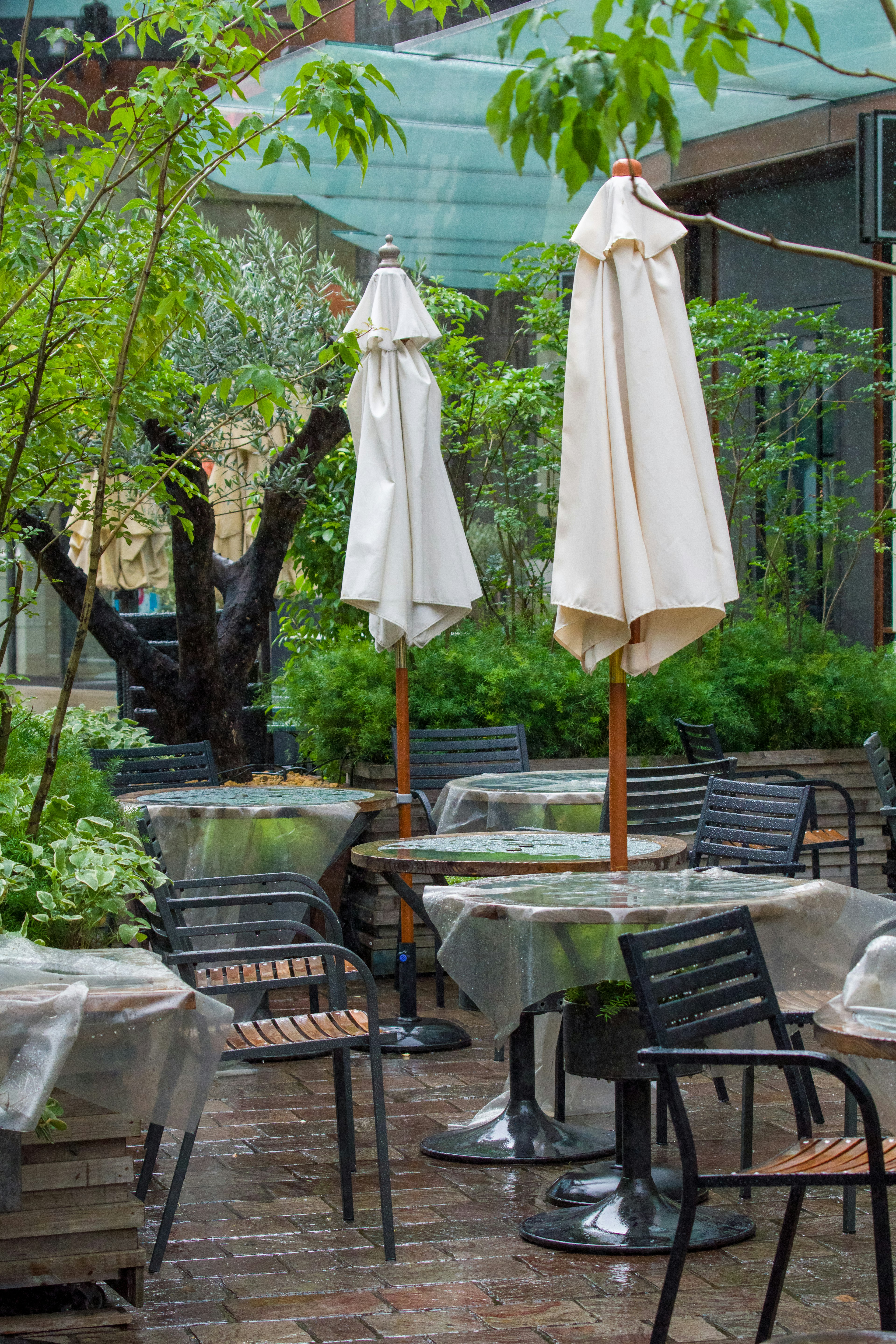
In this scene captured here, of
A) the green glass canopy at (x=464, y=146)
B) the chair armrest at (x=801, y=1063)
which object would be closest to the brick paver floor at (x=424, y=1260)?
the chair armrest at (x=801, y=1063)

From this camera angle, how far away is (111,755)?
7.39 m

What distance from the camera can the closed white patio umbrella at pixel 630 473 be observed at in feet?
14.1

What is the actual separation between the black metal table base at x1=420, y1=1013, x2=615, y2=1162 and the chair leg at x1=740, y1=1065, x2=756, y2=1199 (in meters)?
0.51

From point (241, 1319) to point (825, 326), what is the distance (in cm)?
855

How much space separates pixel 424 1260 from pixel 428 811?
3.26m

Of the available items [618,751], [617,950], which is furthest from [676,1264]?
[618,751]

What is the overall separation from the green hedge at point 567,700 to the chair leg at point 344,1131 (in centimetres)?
365

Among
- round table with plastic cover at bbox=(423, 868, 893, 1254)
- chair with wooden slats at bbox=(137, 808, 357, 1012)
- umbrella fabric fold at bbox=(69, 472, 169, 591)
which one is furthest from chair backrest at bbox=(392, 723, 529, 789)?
umbrella fabric fold at bbox=(69, 472, 169, 591)

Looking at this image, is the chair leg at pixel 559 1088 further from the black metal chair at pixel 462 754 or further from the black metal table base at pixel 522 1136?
the black metal chair at pixel 462 754

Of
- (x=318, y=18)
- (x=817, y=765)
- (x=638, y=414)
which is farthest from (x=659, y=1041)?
(x=817, y=765)

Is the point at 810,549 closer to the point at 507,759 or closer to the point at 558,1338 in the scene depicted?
the point at 507,759

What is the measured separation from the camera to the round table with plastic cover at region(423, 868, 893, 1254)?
383 centimetres

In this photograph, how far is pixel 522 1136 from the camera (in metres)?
4.72

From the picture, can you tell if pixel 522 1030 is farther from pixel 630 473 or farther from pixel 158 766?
pixel 158 766
